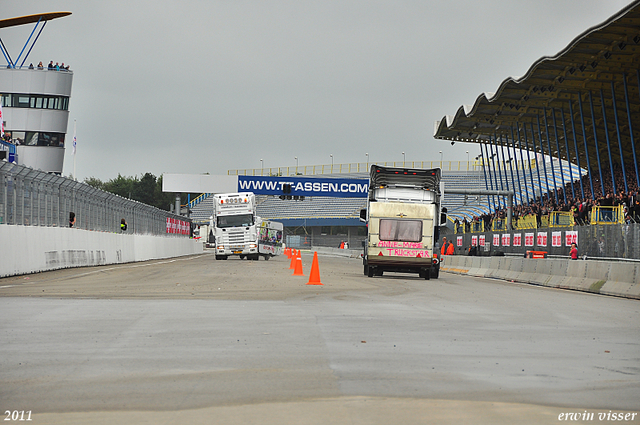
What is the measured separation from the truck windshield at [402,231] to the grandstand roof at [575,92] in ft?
40.6

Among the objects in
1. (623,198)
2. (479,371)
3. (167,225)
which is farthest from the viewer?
(167,225)

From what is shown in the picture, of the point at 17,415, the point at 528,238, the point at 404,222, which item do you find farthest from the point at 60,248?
the point at 17,415

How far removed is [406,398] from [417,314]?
6.71m

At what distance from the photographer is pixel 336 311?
12398 mm

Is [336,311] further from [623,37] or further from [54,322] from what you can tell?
[623,37]

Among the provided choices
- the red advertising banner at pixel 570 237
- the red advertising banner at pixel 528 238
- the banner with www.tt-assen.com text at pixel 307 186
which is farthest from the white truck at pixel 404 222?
the banner with www.tt-assen.com text at pixel 307 186

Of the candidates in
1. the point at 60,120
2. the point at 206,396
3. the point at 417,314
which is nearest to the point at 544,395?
the point at 206,396

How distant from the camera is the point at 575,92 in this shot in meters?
46.6

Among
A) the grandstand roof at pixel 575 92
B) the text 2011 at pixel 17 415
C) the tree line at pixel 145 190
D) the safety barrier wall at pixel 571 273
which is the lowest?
the text 2011 at pixel 17 415

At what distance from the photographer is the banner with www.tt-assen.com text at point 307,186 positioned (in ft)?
221

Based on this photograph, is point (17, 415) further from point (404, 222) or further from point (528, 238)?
point (528, 238)

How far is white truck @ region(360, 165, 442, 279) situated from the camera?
2727 centimetres

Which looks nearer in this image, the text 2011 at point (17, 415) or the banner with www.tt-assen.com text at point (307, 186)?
the text 2011 at point (17, 415)

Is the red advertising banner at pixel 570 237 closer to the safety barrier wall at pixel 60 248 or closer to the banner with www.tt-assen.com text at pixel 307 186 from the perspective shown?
the safety barrier wall at pixel 60 248
